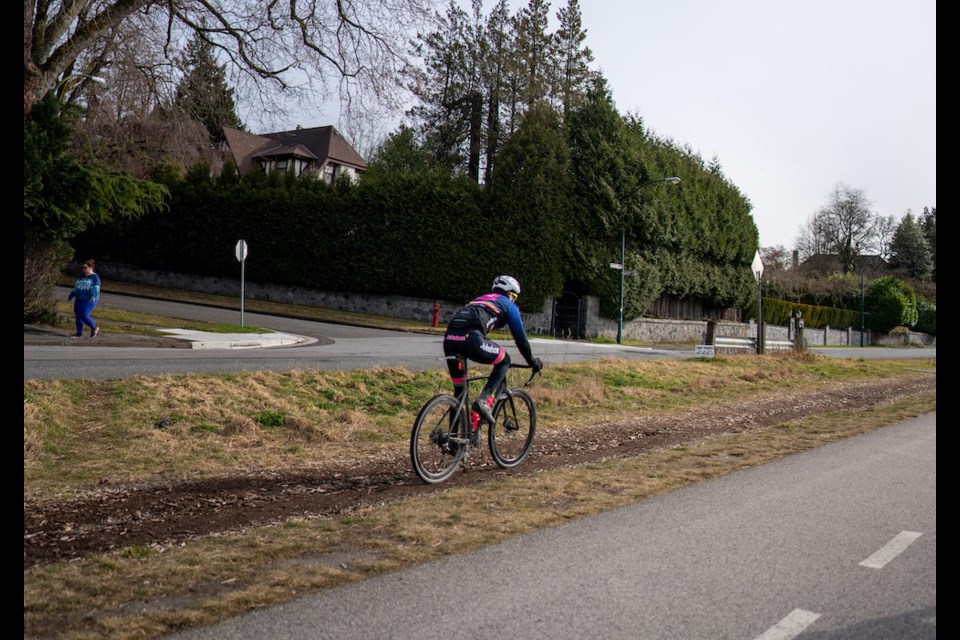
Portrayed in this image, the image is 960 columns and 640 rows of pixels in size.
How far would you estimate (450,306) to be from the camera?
122ft

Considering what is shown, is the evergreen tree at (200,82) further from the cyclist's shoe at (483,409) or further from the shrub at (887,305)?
the shrub at (887,305)

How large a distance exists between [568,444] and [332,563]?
232 inches

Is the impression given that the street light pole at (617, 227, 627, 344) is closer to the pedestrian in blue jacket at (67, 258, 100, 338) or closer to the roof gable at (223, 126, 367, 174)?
the pedestrian in blue jacket at (67, 258, 100, 338)

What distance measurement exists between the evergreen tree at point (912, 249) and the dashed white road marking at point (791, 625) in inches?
3460

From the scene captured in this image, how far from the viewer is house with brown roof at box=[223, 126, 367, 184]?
2343 inches

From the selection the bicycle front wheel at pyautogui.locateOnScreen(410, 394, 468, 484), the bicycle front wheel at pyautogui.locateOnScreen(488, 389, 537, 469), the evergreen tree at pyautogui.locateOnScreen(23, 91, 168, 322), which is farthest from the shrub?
the bicycle front wheel at pyautogui.locateOnScreen(410, 394, 468, 484)

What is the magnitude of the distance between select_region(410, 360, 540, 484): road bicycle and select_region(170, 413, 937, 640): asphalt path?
1964 mm

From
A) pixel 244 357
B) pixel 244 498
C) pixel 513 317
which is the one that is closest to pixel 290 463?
pixel 244 498

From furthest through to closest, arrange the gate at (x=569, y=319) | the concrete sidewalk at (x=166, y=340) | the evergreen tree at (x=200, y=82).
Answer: the gate at (x=569, y=319) < the evergreen tree at (x=200, y=82) < the concrete sidewalk at (x=166, y=340)

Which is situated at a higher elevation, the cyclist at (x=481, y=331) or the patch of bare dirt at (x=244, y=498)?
the cyclist at (x=481, y=331)

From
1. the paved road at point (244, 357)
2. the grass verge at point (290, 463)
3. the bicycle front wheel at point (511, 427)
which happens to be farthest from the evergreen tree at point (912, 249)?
the bicycle front wheel at point (511, 427)

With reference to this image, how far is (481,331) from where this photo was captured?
7.52 meters

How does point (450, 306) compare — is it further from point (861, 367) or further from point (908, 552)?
point (908, 552)

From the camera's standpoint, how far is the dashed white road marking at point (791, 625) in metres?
3.61
